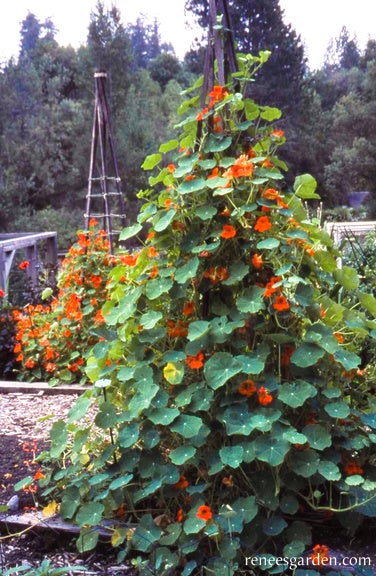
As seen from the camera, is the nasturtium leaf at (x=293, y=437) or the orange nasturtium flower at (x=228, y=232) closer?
the nasturtium leaf at (x=293, y=437)

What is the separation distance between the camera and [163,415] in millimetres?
1651

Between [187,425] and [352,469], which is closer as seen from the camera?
[187,425]

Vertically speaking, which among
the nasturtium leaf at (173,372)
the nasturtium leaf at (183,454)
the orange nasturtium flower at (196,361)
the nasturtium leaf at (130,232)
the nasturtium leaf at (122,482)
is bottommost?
the nasturtium leaf at (122,482)

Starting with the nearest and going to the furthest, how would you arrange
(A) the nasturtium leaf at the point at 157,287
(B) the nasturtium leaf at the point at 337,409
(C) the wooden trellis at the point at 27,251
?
(B) the nasturtium leaf at the point at 337,409
(A) the nasturtium leaf at the point at 157,287
(C) the wooden trellis at the point at 27,251

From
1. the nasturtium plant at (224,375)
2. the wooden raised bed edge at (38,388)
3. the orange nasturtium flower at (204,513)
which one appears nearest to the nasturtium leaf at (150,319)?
the nasturtium plant at (224,375)

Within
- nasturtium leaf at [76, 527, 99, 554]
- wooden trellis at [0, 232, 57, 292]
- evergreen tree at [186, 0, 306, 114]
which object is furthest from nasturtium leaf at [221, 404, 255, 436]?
evergreen tree at [186, 0, 306, 114]

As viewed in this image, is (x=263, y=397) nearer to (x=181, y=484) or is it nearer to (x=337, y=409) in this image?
(x=337, y=409)

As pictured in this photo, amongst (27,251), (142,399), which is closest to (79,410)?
(142,399)

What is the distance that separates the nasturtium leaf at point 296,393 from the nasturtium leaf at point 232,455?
0.15 metres

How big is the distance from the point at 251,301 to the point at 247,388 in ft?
0.67

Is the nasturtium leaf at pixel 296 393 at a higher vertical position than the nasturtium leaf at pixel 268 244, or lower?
lower

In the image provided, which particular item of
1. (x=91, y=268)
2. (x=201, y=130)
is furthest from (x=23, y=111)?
(x=201, y=130)

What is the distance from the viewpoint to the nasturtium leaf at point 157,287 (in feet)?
5.66

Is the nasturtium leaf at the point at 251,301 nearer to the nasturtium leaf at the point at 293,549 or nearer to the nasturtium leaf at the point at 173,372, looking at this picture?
the nasturtium leaf at the point at 173,372
